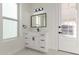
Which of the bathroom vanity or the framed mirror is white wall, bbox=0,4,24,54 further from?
the framed mirror

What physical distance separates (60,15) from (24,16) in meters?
1.38

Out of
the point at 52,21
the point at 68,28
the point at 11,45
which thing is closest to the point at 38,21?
the point at 52,21

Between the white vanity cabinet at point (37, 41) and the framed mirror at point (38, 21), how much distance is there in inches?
24.1

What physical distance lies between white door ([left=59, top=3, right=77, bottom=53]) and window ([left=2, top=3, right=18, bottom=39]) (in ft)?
5.03

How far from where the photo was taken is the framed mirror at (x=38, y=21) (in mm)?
3819

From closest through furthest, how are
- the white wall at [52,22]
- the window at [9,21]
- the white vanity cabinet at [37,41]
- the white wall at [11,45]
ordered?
the white wall at [11,45] → the window at [9,21] → the white vanity cabinet at [37,41] → the white wall at [52,22]

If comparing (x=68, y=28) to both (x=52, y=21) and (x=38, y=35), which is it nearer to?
(x=52, y=21)

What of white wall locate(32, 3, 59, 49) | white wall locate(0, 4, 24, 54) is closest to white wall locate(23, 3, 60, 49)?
white wall locate(32, 3, 59, 49)

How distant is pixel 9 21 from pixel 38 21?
54.9 inches

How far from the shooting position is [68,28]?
315cm

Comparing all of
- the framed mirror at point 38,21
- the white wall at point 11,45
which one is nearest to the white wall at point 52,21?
the framed mirror at point 38,21

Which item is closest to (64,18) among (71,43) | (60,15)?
(60,15)

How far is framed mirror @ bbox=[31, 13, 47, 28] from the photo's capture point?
3819 millimetres

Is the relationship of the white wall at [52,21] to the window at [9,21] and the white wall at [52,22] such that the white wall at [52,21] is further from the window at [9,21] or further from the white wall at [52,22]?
the window at [9,21]
